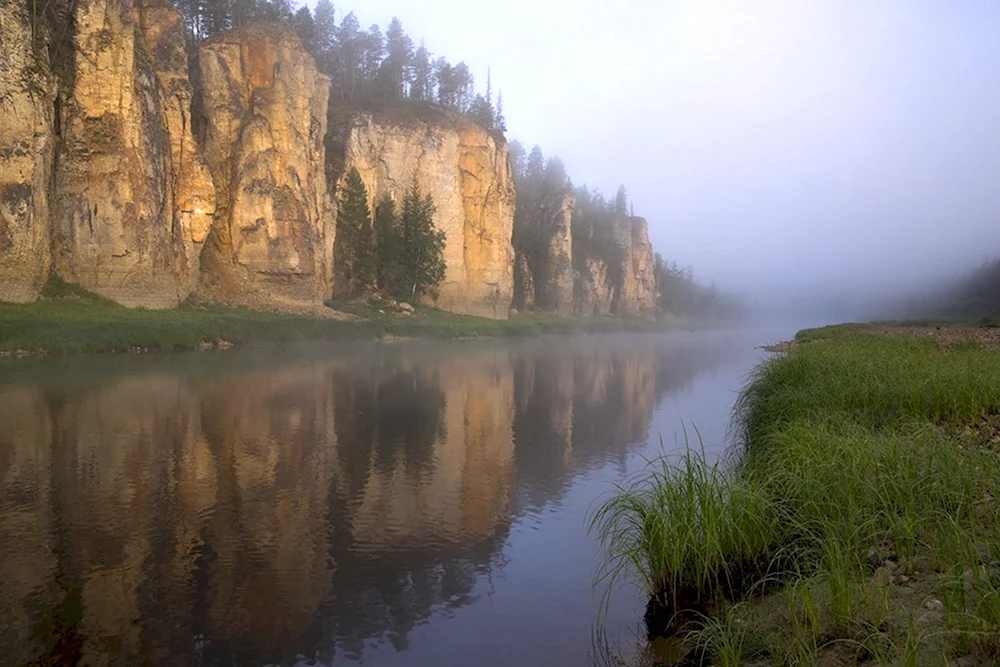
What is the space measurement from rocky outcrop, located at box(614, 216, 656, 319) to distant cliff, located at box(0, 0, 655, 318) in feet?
150

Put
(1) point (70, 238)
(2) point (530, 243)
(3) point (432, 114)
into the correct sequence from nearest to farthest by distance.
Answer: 1. (1) point (70, 238)
2. (3) point (432, 114)
3. (2) point (530, 243)

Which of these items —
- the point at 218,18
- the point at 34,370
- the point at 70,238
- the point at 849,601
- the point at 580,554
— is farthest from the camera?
the point at 218,18

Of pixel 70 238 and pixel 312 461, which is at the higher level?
pixel 70 238

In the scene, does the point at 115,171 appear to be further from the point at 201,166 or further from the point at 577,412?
the point at 577,412

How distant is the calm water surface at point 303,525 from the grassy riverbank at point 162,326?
33.2 ft

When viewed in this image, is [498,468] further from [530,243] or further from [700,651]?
[530,243]

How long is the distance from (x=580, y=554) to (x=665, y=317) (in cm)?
13354

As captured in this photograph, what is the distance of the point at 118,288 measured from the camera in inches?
1452

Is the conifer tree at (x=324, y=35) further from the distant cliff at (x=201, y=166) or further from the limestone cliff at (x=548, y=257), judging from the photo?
the limestone cliff at (x=548, y=257)

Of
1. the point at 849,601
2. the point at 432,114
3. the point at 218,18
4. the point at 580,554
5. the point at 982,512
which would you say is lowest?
the point at 580,554

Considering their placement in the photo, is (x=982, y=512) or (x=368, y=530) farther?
(x=368, y=530)

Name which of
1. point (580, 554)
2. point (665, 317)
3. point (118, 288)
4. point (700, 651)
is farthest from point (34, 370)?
point (665, 317)

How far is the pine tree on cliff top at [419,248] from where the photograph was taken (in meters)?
60.8

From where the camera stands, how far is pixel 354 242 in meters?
57.8
